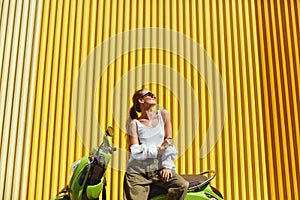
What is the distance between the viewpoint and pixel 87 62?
4.71 metres

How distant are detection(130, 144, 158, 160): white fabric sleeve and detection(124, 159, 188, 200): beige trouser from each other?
51mm

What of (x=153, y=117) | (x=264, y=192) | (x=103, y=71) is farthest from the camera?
(x=103, y=71)

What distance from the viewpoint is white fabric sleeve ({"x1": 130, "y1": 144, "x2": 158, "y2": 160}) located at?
2.58 metres

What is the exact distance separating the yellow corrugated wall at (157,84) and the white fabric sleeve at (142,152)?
155cm

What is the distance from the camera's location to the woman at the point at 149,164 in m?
2.59

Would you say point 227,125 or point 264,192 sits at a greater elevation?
point 227,125

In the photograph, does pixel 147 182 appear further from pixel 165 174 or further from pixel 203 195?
pixel 203 195

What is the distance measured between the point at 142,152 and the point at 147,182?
0.18 meters

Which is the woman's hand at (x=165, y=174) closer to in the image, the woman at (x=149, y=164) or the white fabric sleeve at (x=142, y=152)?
the woman at (x=149, y=164)

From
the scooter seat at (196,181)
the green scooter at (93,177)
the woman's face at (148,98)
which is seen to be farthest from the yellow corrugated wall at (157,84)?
the green scooter at (93,177)

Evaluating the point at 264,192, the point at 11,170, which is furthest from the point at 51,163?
the point at 264,192

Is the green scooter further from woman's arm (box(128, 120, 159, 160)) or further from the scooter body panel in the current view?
the scooter body panel

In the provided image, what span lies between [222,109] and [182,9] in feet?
3.67

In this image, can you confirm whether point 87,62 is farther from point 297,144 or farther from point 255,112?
point 297,144
